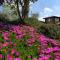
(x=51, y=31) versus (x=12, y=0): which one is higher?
(x=12, y=0)

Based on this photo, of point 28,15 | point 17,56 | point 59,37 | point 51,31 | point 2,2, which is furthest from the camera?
point 28,15

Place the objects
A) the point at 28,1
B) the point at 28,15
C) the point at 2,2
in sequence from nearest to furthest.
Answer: the point at 2,2
the point at 28,1
the point at 28,15

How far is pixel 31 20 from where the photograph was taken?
63.2 feet

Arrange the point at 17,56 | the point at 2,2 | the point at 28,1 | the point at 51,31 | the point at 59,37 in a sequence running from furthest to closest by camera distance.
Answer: the point at 28,1 < the point at 2,2 < the point at 51,31 < the point at 59,37 < the point at 17,56

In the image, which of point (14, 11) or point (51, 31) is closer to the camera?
point (51, 31)

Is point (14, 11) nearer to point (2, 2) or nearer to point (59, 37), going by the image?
point (2, 2)

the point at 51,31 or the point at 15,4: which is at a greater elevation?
the point at 15,4

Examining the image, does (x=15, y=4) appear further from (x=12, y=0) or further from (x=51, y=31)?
(x=51, y=31)

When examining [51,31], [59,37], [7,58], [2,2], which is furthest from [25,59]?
[2,2]

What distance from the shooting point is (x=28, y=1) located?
20.1 meters

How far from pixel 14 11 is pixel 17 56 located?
49.8ft

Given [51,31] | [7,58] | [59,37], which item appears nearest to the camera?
[7,58]

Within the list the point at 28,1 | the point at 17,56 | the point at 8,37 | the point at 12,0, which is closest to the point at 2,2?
the point at 12,0

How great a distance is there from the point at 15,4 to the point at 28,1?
1.09 meters
